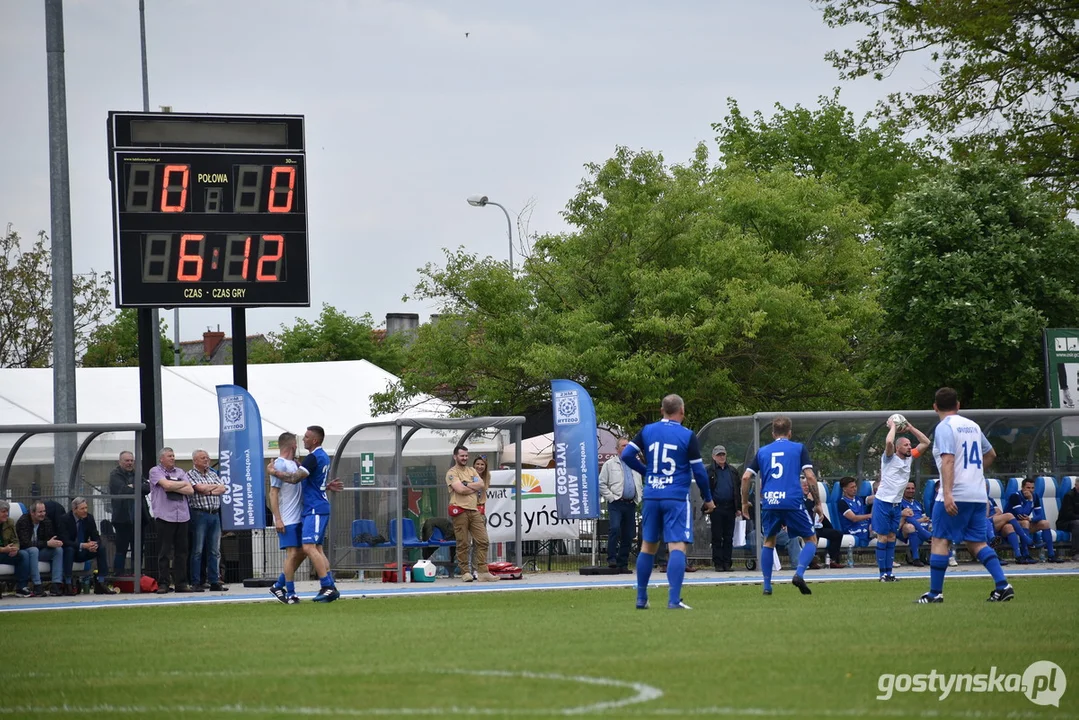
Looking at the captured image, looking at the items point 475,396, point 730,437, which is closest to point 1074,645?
point 730,437

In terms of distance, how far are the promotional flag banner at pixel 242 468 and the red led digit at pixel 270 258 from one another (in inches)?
73.2

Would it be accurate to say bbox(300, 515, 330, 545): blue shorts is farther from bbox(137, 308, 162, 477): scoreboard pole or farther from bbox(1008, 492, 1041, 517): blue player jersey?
bbox(1008, 492, 1041, 517): blue player jersey

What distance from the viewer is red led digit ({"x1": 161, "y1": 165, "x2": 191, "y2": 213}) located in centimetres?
2178

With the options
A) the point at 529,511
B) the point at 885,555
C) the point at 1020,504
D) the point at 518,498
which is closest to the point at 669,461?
the point at 885,555

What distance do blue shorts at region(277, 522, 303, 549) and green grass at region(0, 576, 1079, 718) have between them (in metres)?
1.20

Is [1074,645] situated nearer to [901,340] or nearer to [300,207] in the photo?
[300,207]

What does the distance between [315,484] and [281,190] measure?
716 cm

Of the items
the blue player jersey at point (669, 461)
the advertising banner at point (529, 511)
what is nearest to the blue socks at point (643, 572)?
the blue player jersey at point (669, 461)

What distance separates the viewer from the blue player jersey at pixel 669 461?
1381 cm

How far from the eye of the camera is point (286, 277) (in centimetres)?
2227

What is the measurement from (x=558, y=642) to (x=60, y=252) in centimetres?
1429

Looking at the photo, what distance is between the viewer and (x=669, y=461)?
13828mm

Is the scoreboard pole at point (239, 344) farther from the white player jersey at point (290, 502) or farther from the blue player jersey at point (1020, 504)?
the blue player jersey at point (1020, 504)

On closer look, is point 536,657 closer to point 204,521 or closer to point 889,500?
point 889,500
